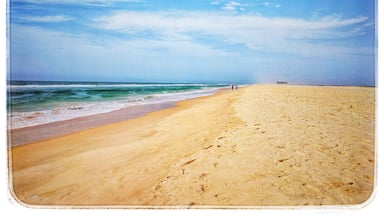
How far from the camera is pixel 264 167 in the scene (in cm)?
166

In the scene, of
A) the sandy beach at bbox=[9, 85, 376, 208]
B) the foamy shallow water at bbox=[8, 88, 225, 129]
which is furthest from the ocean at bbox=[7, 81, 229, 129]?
the sandy beach at bbox=[9, 85, 376, 208]

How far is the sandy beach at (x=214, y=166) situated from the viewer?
5.09ft

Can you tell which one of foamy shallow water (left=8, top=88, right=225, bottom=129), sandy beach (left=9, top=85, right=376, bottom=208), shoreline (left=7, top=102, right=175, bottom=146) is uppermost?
foamy shallow water (left=8, top=88, right=225, bottom=129)

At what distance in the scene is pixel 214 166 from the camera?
1.67 metres

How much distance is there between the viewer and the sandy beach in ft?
5.09

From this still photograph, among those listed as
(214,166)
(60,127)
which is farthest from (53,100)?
(214,166)

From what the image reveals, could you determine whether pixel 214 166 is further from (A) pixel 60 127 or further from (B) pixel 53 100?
(B) pixel 53 100

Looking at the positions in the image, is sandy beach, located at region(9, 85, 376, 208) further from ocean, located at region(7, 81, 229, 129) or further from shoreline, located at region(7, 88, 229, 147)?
ocean, located at region(7, 81, 229, 129)

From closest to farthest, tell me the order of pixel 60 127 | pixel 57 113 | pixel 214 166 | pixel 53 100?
pixel 214 166
pixel 60 127
pixel 57 113
pixel 53 100

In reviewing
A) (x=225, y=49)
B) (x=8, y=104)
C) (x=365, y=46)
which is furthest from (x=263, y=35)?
(x=8, y=104)

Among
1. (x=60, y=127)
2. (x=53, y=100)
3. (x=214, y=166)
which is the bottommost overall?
(x=214, y=166)

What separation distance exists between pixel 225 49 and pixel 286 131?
756 millimetres

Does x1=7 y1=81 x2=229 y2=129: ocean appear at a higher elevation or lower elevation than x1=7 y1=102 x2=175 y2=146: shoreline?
higher

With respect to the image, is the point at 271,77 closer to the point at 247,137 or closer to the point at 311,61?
the point at 311,61
